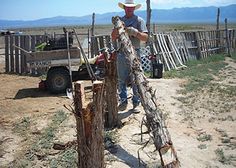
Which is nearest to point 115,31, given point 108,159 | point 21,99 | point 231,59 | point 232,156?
point 108,159

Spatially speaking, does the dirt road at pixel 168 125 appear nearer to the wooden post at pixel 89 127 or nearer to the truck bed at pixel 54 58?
the truck bed at pixel 54 58

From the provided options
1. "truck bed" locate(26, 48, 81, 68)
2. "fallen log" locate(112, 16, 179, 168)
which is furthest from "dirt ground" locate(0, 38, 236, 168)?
"truck bed" locate(26, 48, 81, 68)

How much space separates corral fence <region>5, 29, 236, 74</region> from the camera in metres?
12.3

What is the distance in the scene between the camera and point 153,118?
4.98m

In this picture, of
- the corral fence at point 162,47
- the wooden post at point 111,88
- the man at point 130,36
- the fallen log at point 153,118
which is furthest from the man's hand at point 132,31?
Result: the corral fence at point 162,47

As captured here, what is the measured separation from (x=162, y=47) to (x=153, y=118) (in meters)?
8.76

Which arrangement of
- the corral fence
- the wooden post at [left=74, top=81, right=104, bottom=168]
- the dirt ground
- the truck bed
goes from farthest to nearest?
the corral fence → the truck bed → the dirt ground → the wooden post at [left=74, top=81, right=104, bottom=168]

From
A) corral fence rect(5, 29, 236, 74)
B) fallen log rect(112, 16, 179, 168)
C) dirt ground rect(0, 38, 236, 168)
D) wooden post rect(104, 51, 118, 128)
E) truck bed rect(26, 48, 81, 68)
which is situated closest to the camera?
fallen log rect(112, 16, 179, 168)

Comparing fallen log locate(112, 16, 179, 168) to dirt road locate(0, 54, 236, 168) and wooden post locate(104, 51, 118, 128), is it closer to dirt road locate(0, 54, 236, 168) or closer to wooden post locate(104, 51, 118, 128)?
wooden post locate(104, 51, 118, 128)

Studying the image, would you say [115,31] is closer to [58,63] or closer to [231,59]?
[58,63]

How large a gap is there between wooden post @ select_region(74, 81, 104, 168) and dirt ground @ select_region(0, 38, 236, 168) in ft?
4.40

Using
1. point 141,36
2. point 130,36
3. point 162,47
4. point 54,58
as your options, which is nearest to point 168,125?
point 141,36

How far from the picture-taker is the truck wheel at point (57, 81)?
9477 millimetres

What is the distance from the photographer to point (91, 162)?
3.88m
